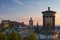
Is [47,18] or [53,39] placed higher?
[47,18]

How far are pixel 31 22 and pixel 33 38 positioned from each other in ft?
99.3

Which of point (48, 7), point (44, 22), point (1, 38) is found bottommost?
point (1, 38)

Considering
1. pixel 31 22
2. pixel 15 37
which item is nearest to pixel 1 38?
pixel 15 37

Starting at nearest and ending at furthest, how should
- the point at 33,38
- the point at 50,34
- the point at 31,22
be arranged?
1. the point at 50,34
2. the point at 33,38
3. the point at 31,22

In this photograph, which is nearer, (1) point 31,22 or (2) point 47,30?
(2) point 47,30

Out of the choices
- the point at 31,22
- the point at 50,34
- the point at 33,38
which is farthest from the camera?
the point at 31,22

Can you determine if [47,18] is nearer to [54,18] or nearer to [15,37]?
[54,18]

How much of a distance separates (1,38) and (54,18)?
295 inches

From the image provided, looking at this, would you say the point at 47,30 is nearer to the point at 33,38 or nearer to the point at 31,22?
the point at 33,38

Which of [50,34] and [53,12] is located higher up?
[53,12]

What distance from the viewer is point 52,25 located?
89.6 ft

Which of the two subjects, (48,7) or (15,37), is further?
(15,37)

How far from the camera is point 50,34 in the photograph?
26.4m

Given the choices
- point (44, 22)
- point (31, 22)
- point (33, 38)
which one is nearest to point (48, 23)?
point (44, 22)
